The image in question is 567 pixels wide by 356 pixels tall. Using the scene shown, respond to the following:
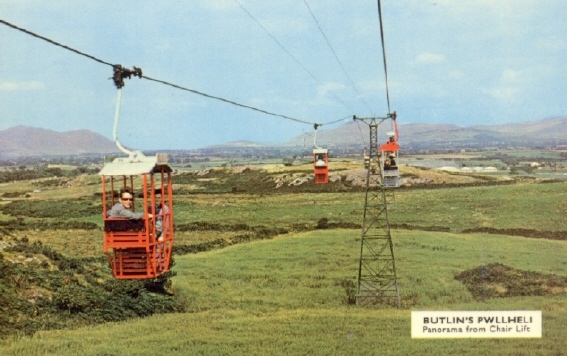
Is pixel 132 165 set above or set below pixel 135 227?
above

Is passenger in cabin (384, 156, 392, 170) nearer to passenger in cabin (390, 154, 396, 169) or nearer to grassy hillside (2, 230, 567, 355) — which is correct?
passenger in cabin (390, 154, 396, 169)

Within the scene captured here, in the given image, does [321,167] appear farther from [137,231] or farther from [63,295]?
[63,295]

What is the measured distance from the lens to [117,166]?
12336mm

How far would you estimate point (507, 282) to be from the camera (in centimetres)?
3712

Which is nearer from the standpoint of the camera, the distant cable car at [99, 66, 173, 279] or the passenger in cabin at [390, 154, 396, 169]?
the distant cable car at [99, 66, 173, 279]

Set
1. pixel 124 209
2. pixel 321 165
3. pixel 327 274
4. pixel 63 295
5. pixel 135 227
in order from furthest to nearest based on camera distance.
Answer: pixel 327 274
pixel 63 295
pixel 321 165
pixel 124 209
pixel 135 227

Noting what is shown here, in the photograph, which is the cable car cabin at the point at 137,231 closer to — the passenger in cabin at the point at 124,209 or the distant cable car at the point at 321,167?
the passenger in cabin at the point at 124,209

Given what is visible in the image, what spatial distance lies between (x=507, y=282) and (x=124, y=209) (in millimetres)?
30492

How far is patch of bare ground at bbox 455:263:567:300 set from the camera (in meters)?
34.9

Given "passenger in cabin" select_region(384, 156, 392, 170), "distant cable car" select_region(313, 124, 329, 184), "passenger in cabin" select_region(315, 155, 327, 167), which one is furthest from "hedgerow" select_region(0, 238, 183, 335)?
"passenger in cabin" select_region(384, 156, 392, 170)

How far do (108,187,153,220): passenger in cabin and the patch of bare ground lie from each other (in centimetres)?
2665

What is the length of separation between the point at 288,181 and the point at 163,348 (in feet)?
203

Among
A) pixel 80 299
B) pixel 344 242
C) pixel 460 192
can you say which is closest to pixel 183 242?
pixel 344 242

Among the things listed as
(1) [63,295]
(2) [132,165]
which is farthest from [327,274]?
(2) [132,165]
